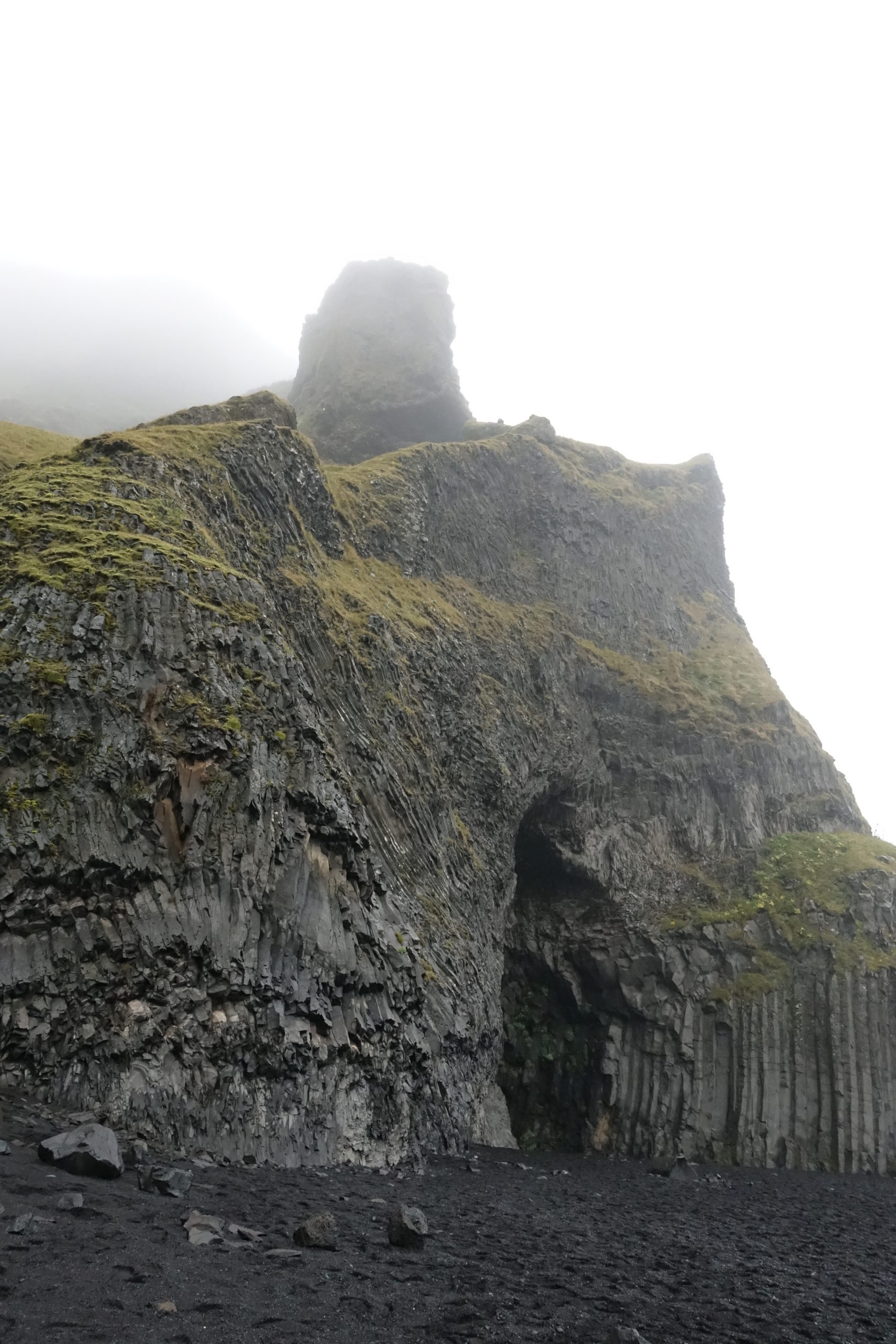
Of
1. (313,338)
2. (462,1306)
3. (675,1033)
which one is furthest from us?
(313,338)

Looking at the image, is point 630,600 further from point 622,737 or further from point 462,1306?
point 462,1306

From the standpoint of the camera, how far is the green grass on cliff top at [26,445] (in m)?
26.5

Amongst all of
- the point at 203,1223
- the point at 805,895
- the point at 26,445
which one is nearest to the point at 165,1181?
the point at 203,1223

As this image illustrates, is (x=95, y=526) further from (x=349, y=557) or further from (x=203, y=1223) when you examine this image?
(x=203, y=1223)

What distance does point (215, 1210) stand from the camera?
428 inches

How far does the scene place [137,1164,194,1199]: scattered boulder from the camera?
1101 centimetres

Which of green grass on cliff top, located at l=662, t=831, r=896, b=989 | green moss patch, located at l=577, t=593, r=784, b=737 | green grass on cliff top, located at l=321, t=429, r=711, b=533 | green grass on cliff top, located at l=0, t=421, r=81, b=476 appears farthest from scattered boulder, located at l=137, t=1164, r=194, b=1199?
green moss patch, located at l=577, t=593, r=784, b=737

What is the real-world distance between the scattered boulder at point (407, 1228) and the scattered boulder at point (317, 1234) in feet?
3.12

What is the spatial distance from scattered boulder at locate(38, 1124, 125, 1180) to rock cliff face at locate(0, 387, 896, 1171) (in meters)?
2.26

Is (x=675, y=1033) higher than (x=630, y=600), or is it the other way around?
(x=630, y=600)

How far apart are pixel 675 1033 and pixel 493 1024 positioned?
8.40 meters

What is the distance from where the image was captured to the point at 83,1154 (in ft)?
35.0

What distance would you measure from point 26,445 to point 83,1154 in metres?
25.5

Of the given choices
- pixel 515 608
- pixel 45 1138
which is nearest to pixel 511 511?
pixel 515 608
